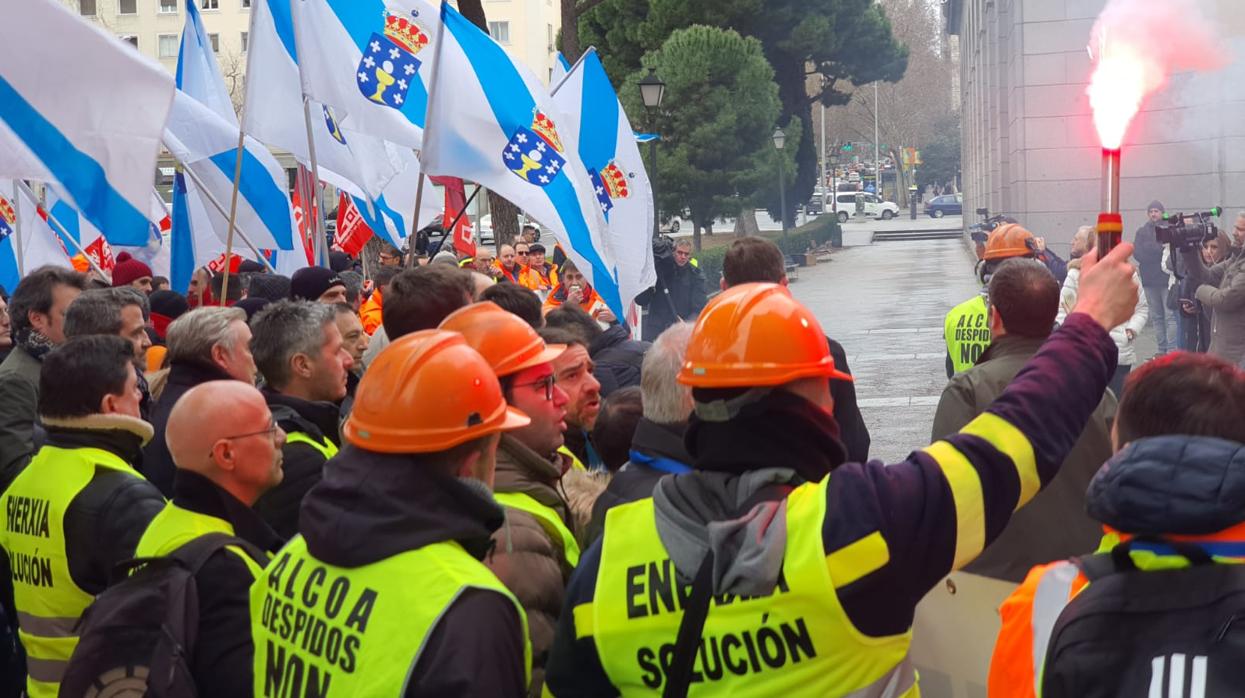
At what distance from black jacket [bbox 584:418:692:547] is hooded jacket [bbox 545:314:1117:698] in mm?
794

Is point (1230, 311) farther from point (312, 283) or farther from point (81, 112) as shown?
point (81, 112)

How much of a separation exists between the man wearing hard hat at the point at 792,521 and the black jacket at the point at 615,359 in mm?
3297

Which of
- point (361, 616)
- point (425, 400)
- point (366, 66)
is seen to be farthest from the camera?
point (366, 66)

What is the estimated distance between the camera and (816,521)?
240 cm

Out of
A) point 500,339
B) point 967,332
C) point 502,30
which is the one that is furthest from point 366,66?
point 502,30

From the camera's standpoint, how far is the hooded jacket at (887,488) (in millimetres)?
2391

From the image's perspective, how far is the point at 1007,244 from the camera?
23.0ft

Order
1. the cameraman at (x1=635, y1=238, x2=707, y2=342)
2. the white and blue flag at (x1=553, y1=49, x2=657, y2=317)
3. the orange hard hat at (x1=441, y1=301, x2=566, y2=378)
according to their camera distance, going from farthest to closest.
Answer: the cameraman at (x1=635, y1=238, x2=707, y2=342), the white and blue flag at (x1=553, y1=49, x2=657, y2=317), the orange hard hat at (x1=441, y1=301, x2=566, y2=378)

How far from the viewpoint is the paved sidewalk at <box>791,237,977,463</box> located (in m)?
13.4

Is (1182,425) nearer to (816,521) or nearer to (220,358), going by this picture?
(816,521)

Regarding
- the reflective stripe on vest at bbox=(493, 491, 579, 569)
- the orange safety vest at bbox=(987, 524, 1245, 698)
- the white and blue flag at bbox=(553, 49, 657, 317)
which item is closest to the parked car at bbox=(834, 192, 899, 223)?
the white and blue flag at bbox=(553, 49, 657, 317)

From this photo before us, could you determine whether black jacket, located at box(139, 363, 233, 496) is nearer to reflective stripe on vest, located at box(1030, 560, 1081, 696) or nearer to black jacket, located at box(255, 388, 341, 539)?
black jacket, located at box(255, 388, 341, 539)

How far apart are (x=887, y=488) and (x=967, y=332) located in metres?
4.89

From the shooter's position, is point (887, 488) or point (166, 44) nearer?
point (887, 488)
